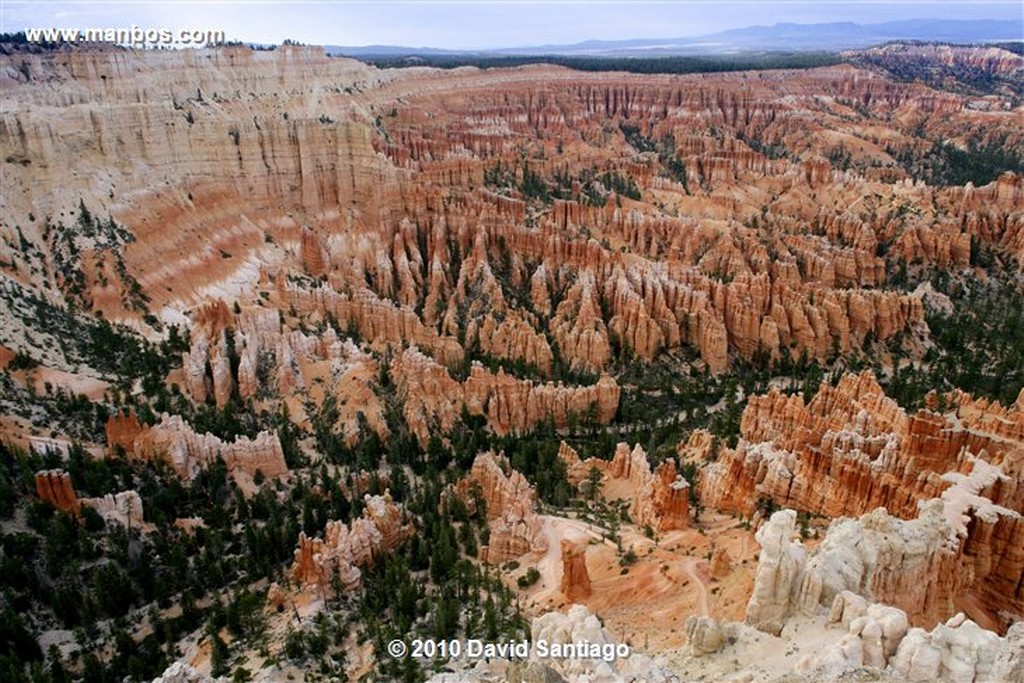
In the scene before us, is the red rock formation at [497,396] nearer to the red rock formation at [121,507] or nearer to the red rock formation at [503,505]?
the red rock formation at [503,505]

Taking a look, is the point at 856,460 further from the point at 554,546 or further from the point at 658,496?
the point at 554,546

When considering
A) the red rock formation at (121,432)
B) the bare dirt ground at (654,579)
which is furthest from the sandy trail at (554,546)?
the red rock formation at (121,432)

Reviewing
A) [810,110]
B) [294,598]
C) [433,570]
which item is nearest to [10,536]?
[294,598]

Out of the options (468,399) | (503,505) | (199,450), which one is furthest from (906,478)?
(199,450)

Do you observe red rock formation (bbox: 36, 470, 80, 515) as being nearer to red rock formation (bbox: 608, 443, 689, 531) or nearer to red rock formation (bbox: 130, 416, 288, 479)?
red rock formation (bbox: 130, 416, 288, 479)

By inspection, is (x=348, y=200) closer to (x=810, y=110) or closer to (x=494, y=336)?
(x=494, y=336)

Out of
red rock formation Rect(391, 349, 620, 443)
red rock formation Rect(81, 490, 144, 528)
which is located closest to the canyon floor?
red rock formation Rect(81, 490, 144, 528)
